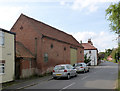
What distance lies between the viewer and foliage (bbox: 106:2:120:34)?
42.7 feet

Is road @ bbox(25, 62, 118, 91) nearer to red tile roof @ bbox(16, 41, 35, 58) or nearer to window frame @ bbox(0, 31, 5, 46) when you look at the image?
red tile roof @ bbox(16, 41, 35, 58)

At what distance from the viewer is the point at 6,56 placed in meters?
14.5

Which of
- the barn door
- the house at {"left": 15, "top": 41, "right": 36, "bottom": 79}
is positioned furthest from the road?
the barn door

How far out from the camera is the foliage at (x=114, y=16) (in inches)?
513

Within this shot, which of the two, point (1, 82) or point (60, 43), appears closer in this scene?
point (1, 82)

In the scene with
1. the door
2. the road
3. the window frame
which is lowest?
the road

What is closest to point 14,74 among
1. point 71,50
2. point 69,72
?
point 69,72

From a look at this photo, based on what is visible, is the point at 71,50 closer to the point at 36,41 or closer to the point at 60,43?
the point at 60,43

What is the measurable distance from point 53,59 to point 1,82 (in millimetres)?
11248

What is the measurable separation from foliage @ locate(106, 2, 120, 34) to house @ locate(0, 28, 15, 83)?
1026cm

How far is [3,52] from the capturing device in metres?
14.1

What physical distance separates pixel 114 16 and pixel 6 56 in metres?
11.0

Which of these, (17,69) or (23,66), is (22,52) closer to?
(23,66)

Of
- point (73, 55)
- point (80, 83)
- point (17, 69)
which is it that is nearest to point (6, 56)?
point (17, 69)
